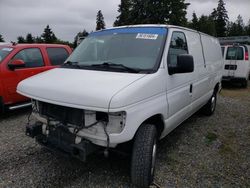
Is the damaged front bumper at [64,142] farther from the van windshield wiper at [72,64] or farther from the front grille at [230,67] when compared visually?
the front grille at [230,67]

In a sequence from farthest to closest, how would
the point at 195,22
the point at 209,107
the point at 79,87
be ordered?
the point at 195,22 < the point at 209,107 < the point at 79,87

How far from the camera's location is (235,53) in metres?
11.3

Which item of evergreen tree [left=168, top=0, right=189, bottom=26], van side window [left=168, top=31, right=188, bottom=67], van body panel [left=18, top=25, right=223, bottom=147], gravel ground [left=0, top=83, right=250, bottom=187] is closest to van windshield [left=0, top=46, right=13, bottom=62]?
gravel ground [left=0, top=83, right=250, bottom=187]

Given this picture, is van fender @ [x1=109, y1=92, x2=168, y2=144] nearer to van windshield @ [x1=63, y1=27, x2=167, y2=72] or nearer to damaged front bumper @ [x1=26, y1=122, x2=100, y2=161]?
damaged front bumper @ [x1=26, y1=122, x2=100, y2=161]

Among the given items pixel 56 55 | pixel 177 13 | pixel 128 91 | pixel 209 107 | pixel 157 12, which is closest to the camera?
pixel 128 91

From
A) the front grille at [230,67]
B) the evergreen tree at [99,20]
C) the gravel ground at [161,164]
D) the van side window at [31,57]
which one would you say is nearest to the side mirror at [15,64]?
the van side window at [31,57]

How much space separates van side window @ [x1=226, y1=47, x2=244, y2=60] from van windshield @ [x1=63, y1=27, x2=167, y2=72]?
342 inches

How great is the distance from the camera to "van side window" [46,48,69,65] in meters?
7.07

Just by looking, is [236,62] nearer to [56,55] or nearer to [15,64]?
[56,55]

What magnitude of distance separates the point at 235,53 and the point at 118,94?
10.3 meters

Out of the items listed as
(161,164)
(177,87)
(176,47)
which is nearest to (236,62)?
(176,47)

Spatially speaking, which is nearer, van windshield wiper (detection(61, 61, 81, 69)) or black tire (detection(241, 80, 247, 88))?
van windshield wiper (detection(61, 61, 81, 69))

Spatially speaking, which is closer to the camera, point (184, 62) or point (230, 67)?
point (184, 62)

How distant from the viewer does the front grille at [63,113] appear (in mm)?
2919
